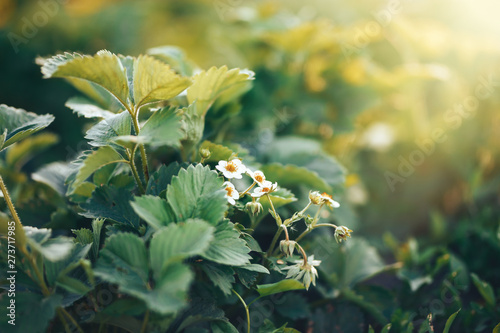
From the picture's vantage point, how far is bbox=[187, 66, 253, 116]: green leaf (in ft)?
2.23

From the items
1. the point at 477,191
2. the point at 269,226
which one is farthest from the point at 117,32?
the point at 477,191

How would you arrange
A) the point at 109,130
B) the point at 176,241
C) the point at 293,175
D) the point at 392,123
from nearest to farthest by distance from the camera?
the point at 176,241 → the point at 109,130 → the point at 293,175 → the point at 392,123

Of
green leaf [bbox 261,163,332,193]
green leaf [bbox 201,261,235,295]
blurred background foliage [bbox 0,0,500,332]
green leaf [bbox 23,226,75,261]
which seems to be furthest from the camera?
blurred background foliage [bbox 0,0,500,332]

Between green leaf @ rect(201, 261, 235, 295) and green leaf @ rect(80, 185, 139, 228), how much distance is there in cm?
14

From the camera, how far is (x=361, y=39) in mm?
1432

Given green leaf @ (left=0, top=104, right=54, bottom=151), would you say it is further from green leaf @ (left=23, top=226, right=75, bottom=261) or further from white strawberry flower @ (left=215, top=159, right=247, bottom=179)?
white strawberry flower @ (left=215, top=159, right=247, bottom=179)

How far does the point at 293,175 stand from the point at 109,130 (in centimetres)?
39

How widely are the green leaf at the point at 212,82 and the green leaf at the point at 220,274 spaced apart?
279 mm

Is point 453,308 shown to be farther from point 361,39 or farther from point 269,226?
point 361,39

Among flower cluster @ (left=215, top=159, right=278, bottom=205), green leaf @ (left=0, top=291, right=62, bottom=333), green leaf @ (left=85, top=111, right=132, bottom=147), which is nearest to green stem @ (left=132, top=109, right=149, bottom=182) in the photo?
green leaf @ (left=85, top=111, right=132, bottom=147)

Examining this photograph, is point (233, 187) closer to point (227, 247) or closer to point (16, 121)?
point (227, 247)

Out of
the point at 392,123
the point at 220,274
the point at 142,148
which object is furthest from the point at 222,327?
the point at 392,123

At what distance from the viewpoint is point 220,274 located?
0.58 metres

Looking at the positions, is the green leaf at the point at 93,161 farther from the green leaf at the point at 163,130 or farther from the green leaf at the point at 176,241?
the green leaf at the point at 176,241
